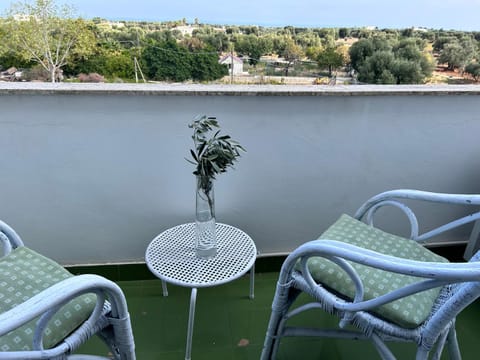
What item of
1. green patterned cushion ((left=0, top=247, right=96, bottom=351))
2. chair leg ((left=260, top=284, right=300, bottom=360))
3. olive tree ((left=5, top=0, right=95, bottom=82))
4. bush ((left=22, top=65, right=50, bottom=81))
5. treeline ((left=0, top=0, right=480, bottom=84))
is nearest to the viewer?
green patterned cushion ((left=0, top=247, right=96, bottom=351))

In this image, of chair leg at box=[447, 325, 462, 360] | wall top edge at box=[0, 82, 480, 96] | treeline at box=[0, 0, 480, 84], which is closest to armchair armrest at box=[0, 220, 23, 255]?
wall top edge at box=[0, 82, 480, 96]

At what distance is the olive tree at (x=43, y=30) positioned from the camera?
54.4 feet

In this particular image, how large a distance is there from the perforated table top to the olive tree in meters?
16.1

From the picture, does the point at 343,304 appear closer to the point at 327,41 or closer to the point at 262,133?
the point at 262,133

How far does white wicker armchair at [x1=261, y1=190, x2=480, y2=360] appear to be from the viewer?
2.68ft

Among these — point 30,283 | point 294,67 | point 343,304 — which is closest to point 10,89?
point 30,283

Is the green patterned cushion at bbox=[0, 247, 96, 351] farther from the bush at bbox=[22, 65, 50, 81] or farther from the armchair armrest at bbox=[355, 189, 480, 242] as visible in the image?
the bush at bbox=[22, 65, 50, 81]

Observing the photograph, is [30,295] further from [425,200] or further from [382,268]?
[425,200]

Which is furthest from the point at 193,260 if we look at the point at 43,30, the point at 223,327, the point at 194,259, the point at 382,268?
the point at 43,30

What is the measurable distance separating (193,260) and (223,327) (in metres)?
0.37

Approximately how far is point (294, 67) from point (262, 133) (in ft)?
8.40

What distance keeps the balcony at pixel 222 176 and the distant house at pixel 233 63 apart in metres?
1.55

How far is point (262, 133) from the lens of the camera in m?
1.65

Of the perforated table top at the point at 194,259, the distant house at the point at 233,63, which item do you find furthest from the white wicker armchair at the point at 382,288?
the distant house at the point at 233,63
